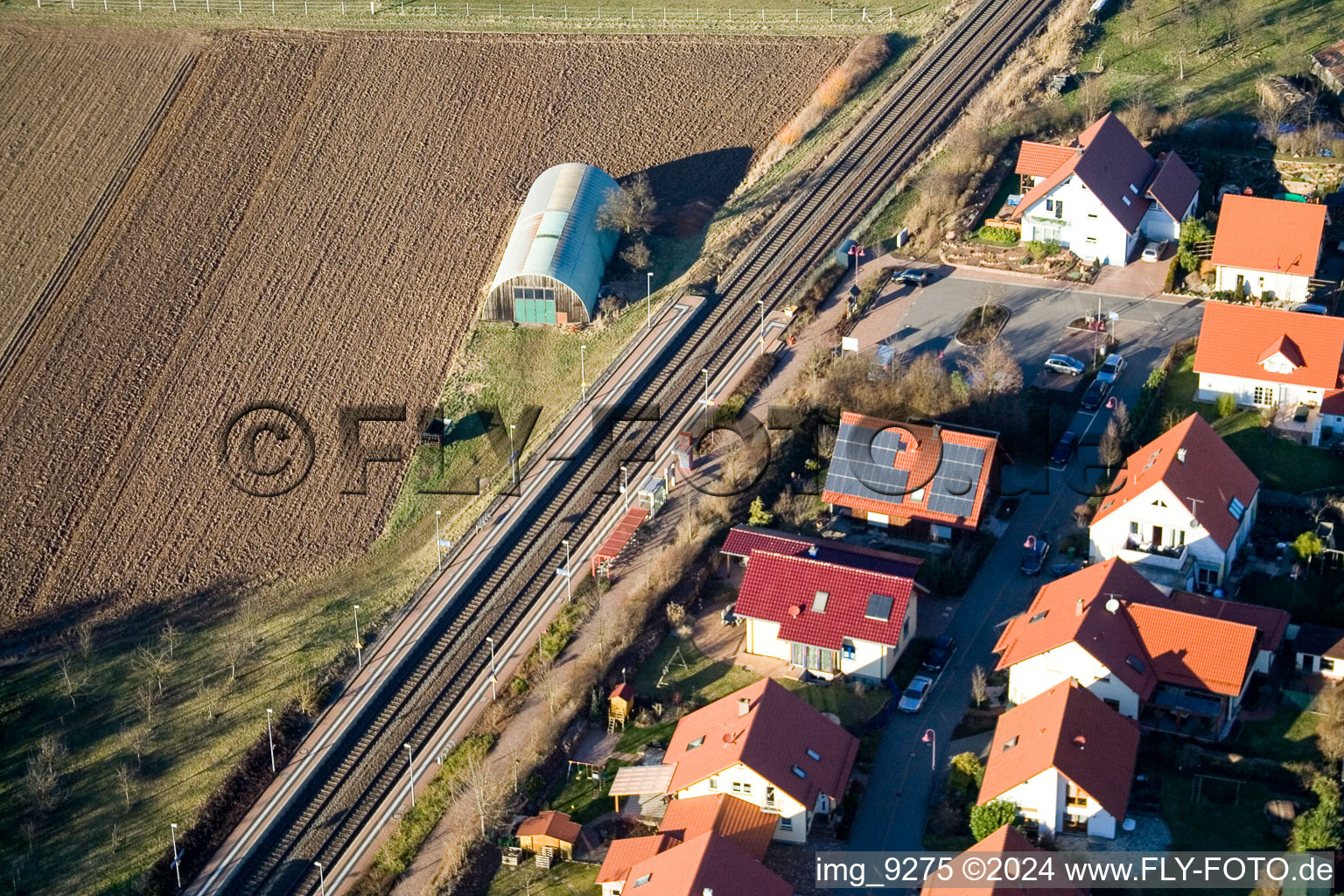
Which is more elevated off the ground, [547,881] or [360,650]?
[360,650]

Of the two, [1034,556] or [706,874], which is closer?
[706,874]

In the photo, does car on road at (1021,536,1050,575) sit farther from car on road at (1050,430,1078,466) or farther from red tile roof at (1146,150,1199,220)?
red tile roof at (1146,150,1199,220)

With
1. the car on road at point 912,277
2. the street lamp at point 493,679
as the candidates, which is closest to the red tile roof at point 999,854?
the street lamp at point 493,679

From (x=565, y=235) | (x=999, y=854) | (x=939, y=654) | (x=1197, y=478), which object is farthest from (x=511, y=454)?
(x=999, y=854)

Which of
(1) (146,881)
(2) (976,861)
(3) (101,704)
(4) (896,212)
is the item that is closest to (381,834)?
(1) (146,881)

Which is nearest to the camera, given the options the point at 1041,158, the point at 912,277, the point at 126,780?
the point at 126,780

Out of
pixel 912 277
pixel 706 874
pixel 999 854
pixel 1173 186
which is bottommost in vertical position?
pixel 706 874

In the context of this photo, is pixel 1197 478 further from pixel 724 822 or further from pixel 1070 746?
pixel 724 822

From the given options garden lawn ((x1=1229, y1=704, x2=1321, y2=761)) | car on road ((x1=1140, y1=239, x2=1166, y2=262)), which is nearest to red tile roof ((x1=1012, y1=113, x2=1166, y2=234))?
car on road ((x1=1140, y1=239, x2=1166, y2=262))
